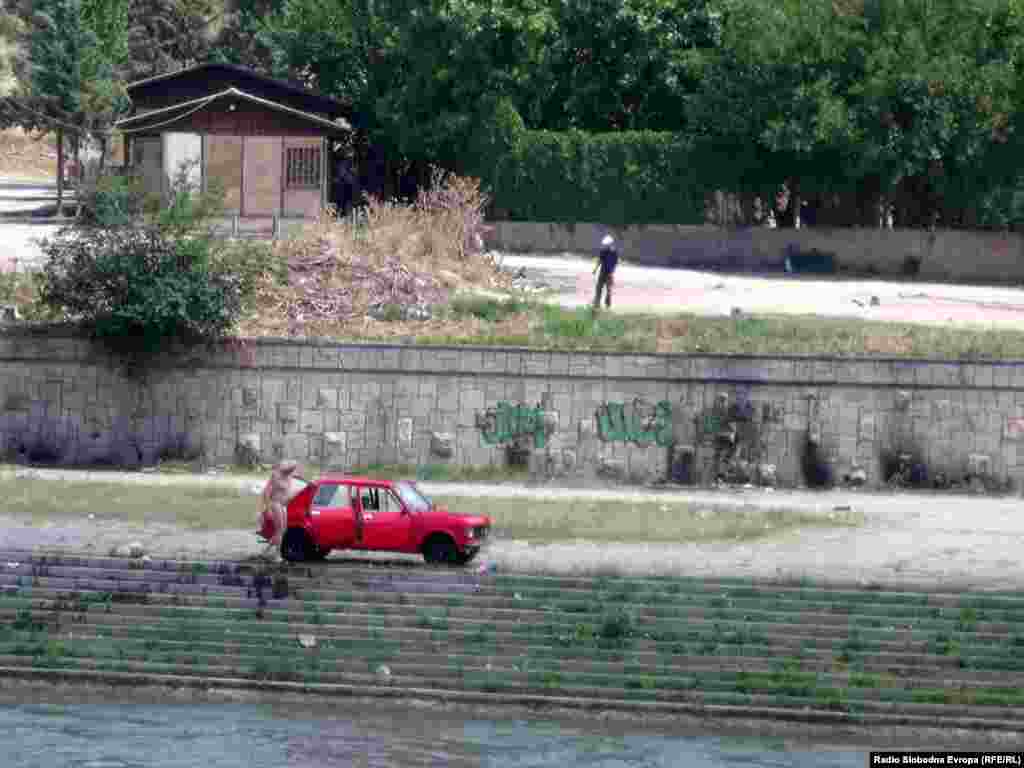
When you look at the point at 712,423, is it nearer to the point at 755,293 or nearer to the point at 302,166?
the point at 755,293

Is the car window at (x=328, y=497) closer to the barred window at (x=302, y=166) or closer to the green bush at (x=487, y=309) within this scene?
the green bush at (x=487, y=309)

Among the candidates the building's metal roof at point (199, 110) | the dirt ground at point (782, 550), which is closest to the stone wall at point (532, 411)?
the dirt ground at point (782, 550)

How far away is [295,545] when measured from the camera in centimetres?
2186

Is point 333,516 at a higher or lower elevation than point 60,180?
lower

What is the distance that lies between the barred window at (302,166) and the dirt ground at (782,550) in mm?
22269

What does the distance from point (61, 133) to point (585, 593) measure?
38043 millimetres

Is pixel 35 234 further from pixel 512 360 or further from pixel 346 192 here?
pixel 512 360

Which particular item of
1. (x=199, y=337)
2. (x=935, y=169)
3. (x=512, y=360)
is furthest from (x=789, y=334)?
(x=935, y=169)

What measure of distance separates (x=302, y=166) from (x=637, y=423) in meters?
19.9

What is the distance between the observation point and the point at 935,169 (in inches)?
1737

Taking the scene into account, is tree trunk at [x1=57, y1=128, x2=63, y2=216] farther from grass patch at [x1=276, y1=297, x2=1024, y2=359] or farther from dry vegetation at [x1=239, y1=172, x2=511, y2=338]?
grass patch at [x1=276, y1=297, x2=1024, y2=359]

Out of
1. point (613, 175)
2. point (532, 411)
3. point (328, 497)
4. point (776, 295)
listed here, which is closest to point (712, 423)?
point (532, 411)

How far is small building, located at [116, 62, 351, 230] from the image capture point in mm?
45312

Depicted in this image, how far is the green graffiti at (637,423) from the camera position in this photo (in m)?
29.1
